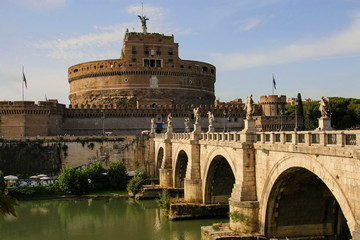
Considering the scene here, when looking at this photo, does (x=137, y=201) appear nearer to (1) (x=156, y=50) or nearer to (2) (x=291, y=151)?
(2) (x=291, y=151)

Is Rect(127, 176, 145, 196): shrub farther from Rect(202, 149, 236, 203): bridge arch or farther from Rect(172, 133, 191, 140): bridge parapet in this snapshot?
Rect(202, 149, 236, 203): bridge arch

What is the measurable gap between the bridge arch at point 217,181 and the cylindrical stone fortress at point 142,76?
121ft

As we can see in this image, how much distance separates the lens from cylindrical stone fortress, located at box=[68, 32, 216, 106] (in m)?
63.0

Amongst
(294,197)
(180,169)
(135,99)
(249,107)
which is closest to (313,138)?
(294,197)

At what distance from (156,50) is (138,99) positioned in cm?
883

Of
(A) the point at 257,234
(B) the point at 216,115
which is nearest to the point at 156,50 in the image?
(B) the point at 216,115

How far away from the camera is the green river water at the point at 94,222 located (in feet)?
76.3

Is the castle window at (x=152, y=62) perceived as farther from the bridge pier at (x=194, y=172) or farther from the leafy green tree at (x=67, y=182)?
the bridge pier at (x=194, y=172)

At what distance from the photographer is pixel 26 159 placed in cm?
4291

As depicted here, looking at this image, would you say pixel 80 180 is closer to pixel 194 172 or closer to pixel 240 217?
pixel 194 172

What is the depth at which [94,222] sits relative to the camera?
2698 cm


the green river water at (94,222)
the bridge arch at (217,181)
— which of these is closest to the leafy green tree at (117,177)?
the green river water at (94,222)

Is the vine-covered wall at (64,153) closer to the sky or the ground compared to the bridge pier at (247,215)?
closer to the sky

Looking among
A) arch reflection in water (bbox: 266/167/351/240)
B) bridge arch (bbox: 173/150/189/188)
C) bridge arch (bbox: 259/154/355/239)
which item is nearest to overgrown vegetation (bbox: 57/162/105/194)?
bridge arch (bbox: 173/150/189/188)
